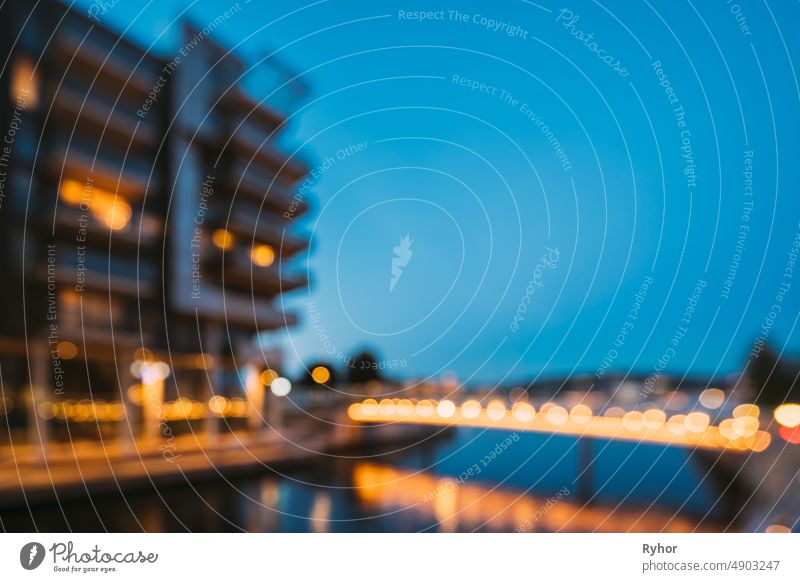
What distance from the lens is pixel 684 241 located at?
1890 millimetres

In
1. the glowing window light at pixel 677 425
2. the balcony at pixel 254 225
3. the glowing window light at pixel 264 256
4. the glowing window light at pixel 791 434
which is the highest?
the balcony at pixel 254 225

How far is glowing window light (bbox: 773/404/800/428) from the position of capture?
2436 millimetres

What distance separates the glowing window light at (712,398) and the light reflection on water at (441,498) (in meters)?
0.77

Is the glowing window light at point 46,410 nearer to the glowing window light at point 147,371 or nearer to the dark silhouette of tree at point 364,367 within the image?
the glowing window light at point 147,371

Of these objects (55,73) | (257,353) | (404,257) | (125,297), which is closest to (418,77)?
(404,257)

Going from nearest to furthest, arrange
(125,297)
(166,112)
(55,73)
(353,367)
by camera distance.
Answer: (353,367), (55,73), (166,112), (125,297)

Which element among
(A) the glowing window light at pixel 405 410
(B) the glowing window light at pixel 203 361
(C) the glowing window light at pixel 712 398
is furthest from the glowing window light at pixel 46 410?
(C) the glowing window light at pixel 712 398

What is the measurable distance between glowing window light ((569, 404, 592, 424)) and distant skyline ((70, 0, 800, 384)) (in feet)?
14.4

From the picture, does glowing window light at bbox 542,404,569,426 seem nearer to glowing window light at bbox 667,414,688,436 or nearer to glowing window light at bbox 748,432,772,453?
glowing window light at bbox 667,414,688,436

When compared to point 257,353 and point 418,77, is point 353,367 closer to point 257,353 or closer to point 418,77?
point 418,77

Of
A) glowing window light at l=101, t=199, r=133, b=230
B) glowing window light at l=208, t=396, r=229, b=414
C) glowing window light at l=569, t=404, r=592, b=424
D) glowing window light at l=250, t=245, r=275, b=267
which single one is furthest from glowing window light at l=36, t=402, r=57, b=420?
glowing window light at l=569, t=404, r=592, b=424

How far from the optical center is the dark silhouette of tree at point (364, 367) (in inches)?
79.5

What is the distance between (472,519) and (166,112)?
186 inches
